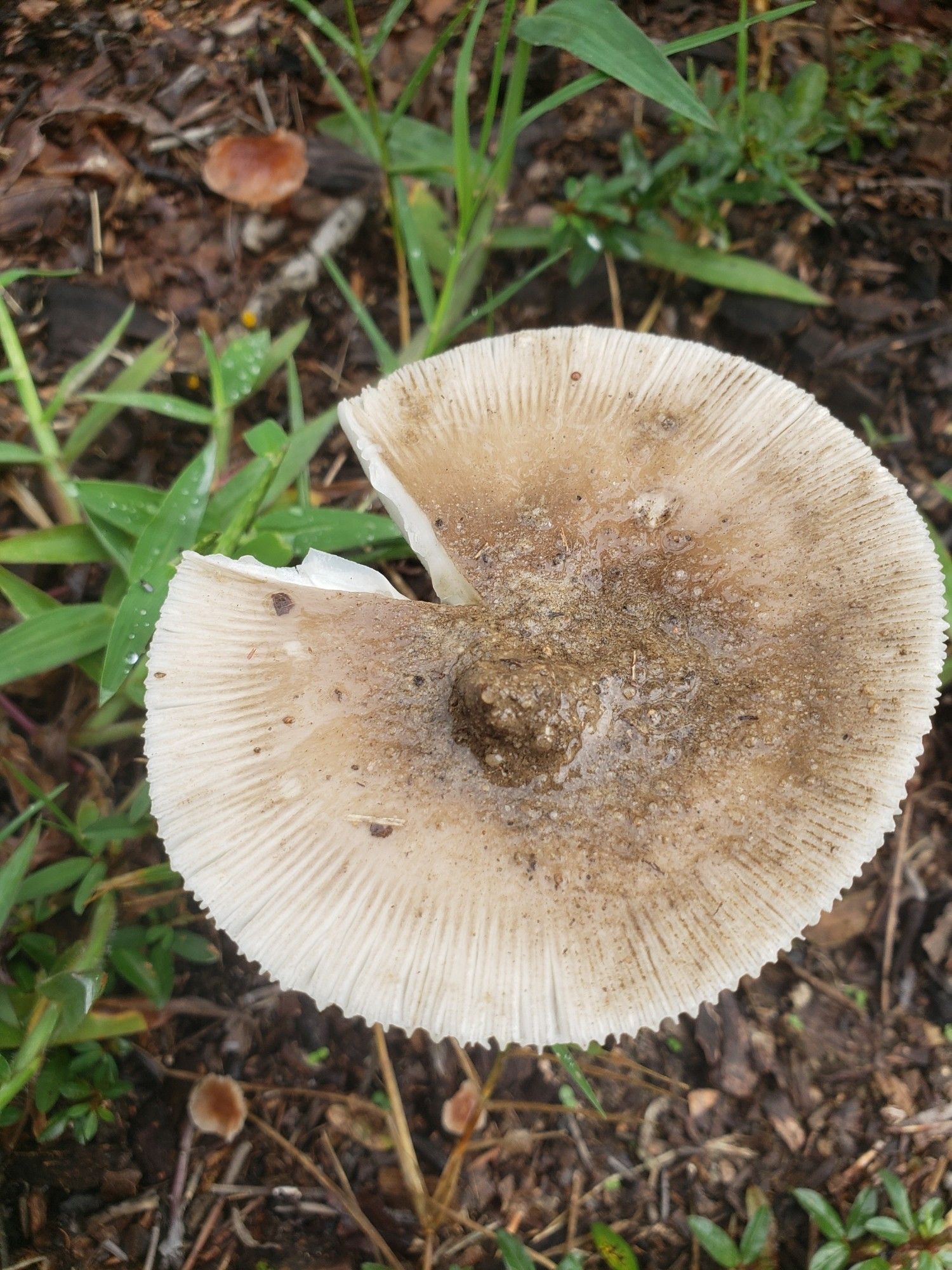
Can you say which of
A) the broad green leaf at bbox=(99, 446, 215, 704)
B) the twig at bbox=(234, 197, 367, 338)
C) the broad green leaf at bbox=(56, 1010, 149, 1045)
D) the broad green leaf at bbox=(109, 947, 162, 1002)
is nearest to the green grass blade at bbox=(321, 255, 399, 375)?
the twig at bbox=(234, 197, 367, 338)

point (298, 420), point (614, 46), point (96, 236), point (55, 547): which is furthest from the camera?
point (96, 236)

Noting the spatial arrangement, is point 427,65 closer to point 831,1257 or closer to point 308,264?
point 308,264

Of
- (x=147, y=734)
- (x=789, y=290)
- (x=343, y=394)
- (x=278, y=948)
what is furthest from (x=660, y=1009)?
(x=789, y=290)

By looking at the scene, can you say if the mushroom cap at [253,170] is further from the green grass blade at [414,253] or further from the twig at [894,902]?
the twig at [894,902]

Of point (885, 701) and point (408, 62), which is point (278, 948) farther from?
point (408, 62)

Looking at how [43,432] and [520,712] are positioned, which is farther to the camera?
[43,432]

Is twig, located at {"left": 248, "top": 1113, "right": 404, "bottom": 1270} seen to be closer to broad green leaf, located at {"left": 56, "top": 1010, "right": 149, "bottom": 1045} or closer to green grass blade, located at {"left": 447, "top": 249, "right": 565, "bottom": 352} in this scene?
broad green leaf, located at {"left": 56, "top": 1010, "right": 149, "bottom": 1045}

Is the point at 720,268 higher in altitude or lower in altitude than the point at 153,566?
higher

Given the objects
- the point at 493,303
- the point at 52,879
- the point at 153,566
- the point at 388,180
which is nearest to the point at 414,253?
→ the point at 388,180
